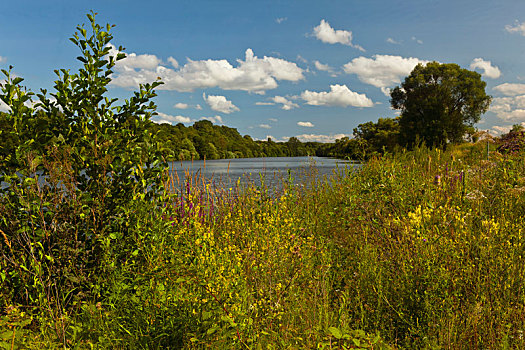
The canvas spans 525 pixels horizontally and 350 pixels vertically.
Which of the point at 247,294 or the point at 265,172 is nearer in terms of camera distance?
the point at 247,294

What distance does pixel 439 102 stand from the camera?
35125 millimetres

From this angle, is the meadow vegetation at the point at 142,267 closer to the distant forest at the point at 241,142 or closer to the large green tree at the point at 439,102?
the distant forest at the point at 241,142

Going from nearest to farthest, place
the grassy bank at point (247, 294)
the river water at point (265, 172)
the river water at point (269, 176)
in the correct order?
the grassy bank at point (247, 294) → the river water at point (265, 172) → the river water at point (269, 176)

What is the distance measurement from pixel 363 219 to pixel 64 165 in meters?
3.21

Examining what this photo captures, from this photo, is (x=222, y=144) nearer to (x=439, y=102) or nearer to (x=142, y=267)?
(x=439, y=102)

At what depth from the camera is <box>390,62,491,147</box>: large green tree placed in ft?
113

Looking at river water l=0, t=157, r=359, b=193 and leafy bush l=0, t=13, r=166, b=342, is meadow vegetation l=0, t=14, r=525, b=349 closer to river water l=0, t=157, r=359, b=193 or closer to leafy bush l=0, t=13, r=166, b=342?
leafy bush l=0, t=13, r=166, b=342

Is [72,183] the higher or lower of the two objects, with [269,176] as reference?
higher

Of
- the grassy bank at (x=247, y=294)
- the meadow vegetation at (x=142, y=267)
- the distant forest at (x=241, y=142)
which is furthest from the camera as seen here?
the distant forest at (x=241, y=142)

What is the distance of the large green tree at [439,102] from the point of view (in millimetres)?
34562

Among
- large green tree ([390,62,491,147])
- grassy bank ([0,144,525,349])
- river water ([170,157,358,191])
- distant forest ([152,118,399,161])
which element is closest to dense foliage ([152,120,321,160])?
distant forest ([152,118,399,161])

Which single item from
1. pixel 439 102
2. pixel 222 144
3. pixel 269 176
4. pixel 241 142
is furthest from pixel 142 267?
pixel 241 142

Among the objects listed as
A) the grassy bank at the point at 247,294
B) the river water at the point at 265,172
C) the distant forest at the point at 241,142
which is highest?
the distant forest at the point at 241,142

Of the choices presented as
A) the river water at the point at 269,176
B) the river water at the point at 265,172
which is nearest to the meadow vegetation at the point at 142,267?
the river water at the point at 265,172
